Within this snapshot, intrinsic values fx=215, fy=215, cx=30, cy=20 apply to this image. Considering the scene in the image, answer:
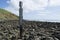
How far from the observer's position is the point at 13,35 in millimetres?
13039

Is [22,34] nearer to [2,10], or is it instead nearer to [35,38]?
[35,38]

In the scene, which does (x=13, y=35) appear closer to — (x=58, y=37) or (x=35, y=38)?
(x=35, y=38)

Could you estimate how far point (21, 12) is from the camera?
546 inches

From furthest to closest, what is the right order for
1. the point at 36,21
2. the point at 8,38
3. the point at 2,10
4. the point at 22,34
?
the point at 2,10 < the point at 36,21 < the point at 22,34 < the point at 8,38

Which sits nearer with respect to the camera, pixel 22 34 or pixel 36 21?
pixel 22 34

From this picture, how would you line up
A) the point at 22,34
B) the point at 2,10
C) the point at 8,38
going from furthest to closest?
the point at 2,10
the point at 22,34
the point at 8,38

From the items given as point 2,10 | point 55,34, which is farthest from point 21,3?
point 2,10

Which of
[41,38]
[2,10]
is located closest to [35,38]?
[41,38]

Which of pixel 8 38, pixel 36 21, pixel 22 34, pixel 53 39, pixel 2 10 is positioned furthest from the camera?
pixel 2 10

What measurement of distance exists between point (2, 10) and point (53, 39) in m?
57.2

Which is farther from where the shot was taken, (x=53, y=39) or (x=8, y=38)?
(x=8, y=38)

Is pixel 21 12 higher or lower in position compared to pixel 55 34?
higher

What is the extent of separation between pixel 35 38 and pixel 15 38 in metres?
1.45

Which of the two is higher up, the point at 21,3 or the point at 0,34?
the point at 21,3
